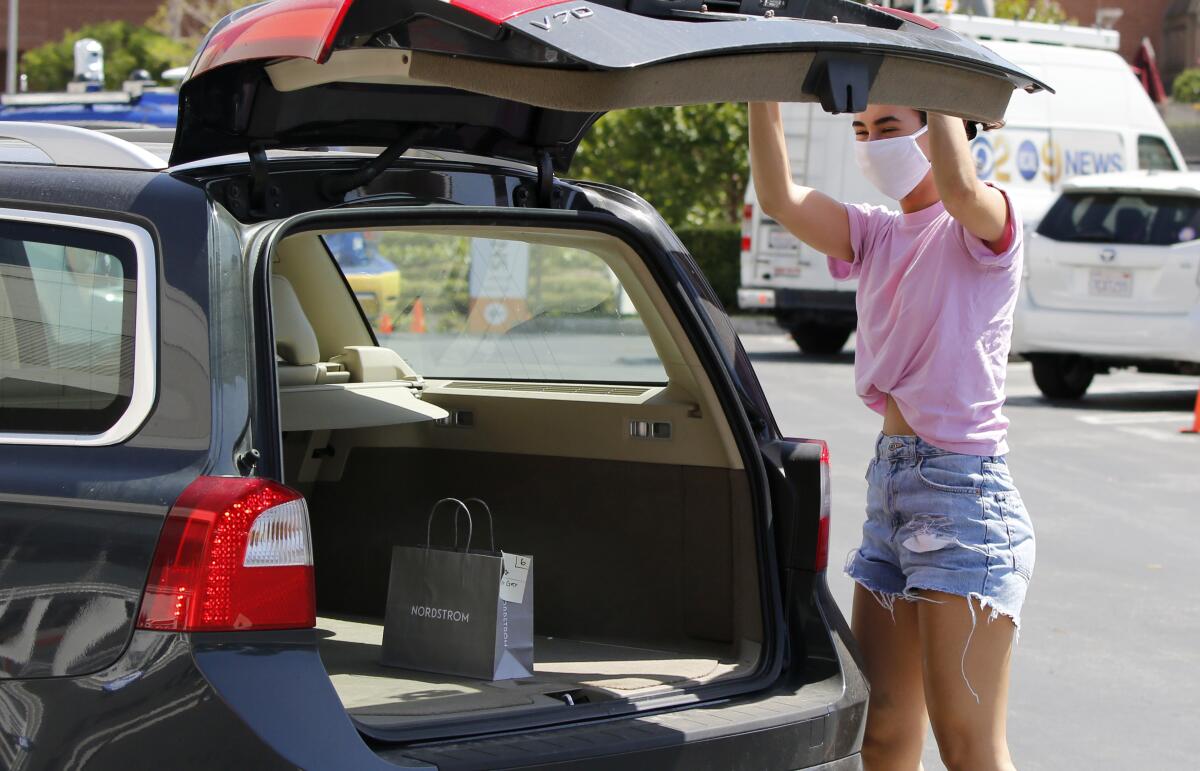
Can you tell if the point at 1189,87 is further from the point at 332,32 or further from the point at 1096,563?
the point at 332,32

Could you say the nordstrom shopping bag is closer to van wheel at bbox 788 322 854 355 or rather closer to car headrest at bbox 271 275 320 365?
car headrest at bbox 271 275 320 365

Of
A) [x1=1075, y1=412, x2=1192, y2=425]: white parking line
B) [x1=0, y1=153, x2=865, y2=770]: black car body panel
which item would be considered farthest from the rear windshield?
[x1=0, y1=153, x2=865, y2=770]: black car body panel

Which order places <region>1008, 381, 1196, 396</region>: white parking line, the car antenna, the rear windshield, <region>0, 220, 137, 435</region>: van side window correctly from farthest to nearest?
<region>1008, 381, 1196, 396</region>: white parking line, the rear windshield, the car antenna, <region>0, 220, 137, 435</region>: van side window

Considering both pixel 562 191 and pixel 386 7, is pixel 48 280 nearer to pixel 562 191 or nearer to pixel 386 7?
pixel 386 7

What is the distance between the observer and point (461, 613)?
3631 mm

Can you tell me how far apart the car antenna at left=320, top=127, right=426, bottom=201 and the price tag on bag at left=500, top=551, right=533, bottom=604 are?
915mm

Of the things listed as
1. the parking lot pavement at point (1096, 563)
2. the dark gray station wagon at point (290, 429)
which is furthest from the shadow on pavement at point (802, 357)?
the dark gray station wagon at point (290, 429)

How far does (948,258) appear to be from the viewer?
3.30 metres

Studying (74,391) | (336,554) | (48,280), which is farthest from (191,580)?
(336,554)

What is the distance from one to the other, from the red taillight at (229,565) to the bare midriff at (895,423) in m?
1.31

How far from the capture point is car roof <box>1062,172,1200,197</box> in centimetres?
1247

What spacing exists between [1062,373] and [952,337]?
10.5 metres

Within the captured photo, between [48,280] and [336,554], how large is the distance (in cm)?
175

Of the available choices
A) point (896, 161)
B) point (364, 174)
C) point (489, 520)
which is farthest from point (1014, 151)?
point (364, 174)
